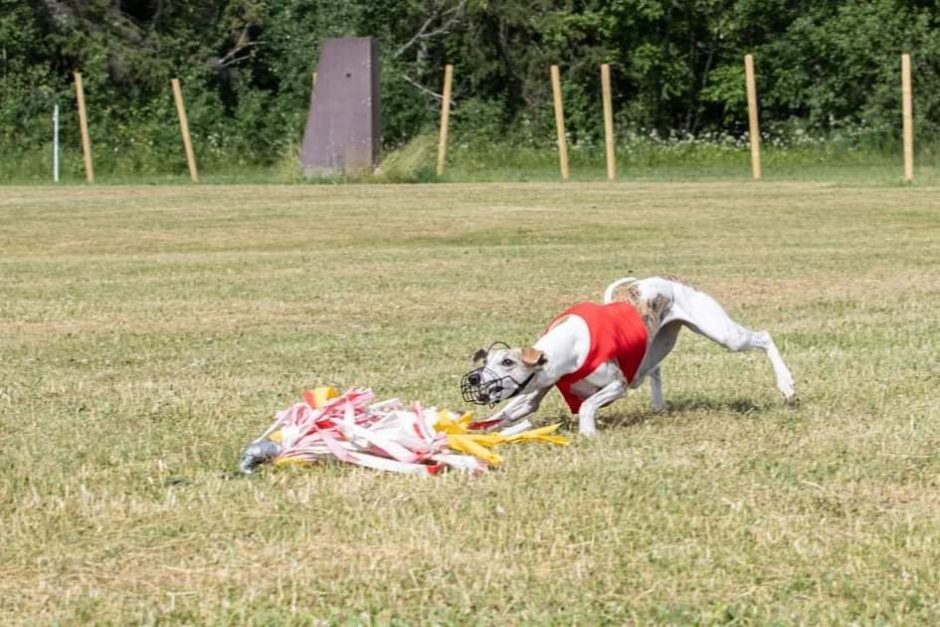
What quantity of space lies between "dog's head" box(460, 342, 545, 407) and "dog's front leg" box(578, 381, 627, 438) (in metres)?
Answer: 0.32

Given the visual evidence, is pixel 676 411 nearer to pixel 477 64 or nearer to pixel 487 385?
pixel 487 385

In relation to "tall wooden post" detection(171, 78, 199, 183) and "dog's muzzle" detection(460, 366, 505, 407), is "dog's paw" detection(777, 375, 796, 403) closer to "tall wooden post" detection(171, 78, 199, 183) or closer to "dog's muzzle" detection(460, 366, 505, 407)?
"dog's muzzle" detection(460, 366, 505, 407)

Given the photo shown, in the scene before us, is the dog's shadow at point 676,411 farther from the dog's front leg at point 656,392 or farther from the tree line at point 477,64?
the tree line at point 477,64

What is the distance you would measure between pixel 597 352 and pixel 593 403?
206mm

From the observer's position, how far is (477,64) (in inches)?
1775

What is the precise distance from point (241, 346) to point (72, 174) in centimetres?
2582

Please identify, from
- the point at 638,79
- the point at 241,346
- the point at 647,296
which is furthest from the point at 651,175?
the point at 647,296

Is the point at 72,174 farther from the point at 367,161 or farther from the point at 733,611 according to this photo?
the point at 733,611

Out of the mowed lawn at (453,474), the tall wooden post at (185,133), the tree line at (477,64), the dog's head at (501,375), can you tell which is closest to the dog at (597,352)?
the dog's head at (501,375)

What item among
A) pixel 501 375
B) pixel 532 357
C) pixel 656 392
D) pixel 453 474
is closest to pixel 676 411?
pixel 656 392

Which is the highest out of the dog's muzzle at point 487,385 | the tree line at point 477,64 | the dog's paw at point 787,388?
the tree line at point 477,64

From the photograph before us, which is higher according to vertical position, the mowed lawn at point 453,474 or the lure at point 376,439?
the lure at point 376,439

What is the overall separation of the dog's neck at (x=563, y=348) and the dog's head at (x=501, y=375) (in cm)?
7

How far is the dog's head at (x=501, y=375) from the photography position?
681 centimetres
